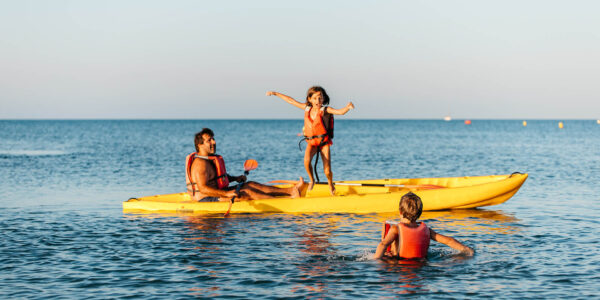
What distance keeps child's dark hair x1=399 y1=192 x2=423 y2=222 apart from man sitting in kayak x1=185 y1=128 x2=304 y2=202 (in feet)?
15.9

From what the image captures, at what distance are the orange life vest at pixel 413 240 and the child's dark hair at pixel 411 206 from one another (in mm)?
197

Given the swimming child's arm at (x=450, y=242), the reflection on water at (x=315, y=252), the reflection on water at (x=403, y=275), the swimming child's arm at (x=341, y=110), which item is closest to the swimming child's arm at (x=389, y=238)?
the reflection on water at (x=403, y=275)

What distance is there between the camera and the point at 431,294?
7156 mm

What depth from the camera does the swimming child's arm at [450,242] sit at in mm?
8109

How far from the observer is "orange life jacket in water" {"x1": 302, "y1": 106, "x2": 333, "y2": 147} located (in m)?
13.0

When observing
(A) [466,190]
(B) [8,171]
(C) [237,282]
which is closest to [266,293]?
(C) [237,282]

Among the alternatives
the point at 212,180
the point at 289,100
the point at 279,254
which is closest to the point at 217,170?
the point at 212,180

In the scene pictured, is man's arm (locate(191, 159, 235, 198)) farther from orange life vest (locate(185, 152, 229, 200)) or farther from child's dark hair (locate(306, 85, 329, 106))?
child's dark hair (locate(306, 85, 329, 106))

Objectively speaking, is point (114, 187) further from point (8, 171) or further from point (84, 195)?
point (8, 171)

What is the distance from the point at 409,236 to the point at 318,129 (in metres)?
5.18

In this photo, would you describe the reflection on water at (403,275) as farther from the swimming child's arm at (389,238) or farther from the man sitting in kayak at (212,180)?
the man sitting in kayak at (212,180)

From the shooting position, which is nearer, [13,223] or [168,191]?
[13,223]

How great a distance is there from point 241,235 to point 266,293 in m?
3.65

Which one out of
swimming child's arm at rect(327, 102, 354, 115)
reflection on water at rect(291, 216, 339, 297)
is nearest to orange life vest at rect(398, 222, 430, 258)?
reflection on water at rect(291, 216, 339, 297)
